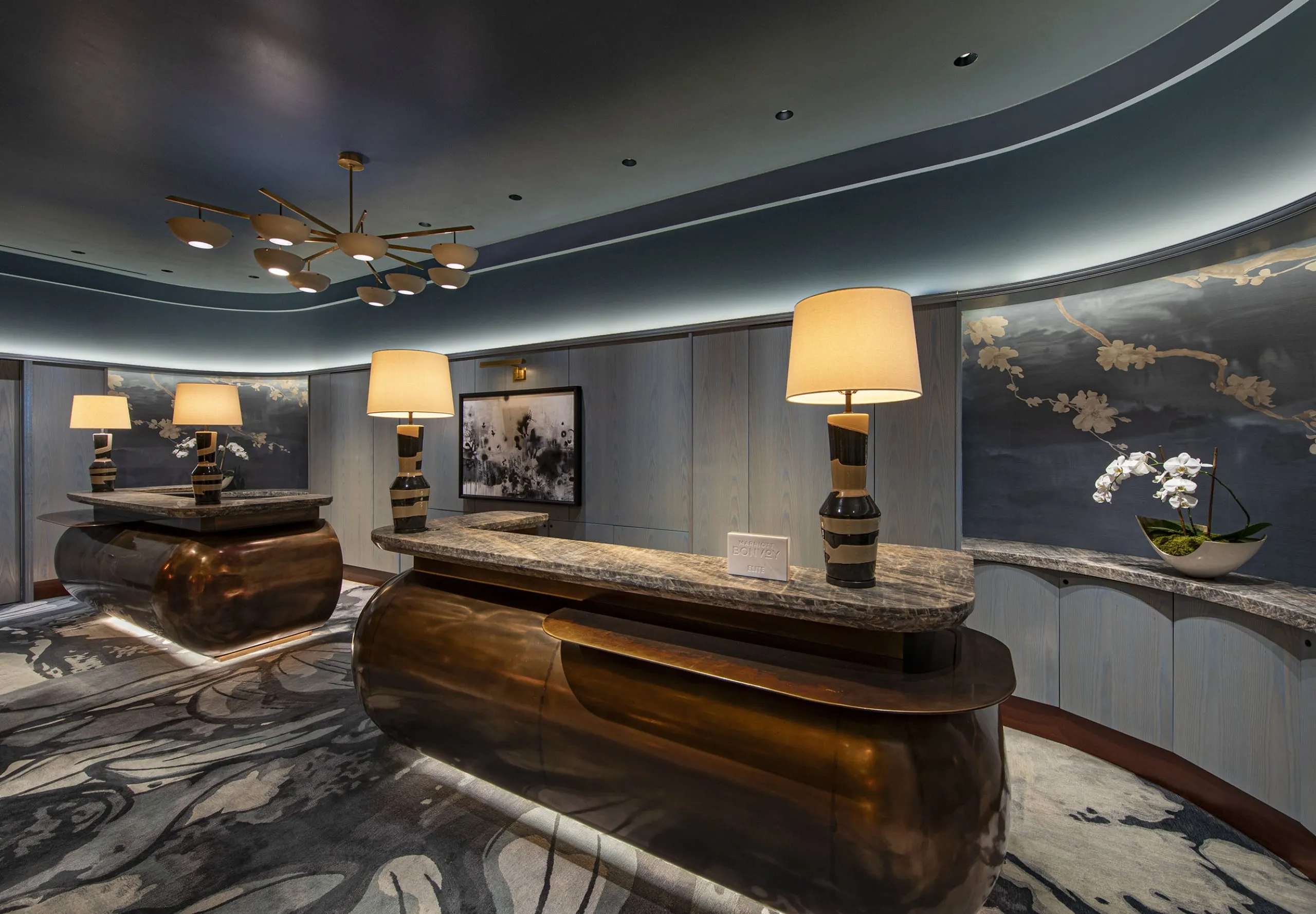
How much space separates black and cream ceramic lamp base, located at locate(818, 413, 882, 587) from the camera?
1454 mm

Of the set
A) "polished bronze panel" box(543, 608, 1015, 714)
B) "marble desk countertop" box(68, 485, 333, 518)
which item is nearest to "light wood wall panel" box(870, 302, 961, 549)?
"polished bronze panel" box(543, 608, 1015, 714)

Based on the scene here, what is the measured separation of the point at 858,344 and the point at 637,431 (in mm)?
2757

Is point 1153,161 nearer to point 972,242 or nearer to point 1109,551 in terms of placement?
point 972,242

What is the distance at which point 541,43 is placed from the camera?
2.42 m

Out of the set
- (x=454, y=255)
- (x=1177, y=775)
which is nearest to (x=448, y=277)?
(x=454, y=255)

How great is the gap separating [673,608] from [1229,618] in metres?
2.25

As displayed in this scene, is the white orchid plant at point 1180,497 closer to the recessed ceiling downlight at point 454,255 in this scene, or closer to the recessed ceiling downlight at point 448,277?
the recessed ceiling downlight at point 454,255

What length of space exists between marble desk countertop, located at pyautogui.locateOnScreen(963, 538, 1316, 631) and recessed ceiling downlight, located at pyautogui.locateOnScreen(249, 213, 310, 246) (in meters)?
3.85

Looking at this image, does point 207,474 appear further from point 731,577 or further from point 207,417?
point 731,577

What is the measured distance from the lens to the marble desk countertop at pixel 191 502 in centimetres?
336

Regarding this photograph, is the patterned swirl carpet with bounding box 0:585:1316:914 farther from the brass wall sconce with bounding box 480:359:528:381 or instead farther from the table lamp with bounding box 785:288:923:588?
the brass wall sconce with bounding box 480:359:528:381

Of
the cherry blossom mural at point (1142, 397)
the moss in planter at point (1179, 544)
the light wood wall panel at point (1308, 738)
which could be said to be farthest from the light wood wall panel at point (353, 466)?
the light wood wall panel at point (1308, 738)

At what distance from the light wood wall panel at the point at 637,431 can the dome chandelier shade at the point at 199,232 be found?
7.61 feet

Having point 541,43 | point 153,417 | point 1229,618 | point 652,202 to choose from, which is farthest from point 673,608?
point 153,417
